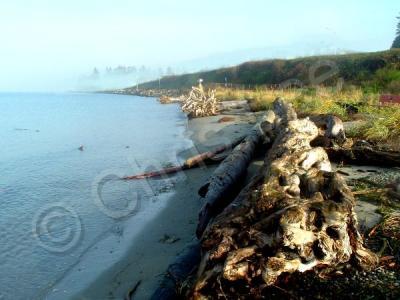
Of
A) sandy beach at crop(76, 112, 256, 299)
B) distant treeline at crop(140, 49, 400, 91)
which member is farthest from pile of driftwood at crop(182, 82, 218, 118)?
sandy beach at crop(76, 112, 256, 299)

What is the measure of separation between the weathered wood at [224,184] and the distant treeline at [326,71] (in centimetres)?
1575

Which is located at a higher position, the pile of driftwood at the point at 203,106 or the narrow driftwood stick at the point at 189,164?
the narrow driftwood stick at the point at 189,164

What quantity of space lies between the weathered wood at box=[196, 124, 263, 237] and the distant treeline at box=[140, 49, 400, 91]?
15745 mm

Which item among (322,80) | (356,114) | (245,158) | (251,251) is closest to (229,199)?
(245,158)

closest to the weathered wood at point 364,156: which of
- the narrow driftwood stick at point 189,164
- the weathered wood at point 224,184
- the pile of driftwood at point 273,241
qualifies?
the weathered wood at point 224,184

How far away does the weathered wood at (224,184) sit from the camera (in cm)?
540

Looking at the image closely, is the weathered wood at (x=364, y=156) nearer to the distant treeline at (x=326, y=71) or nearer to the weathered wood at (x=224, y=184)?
the weathered wood at (x=224, y=184)

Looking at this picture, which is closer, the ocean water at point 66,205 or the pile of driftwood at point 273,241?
the pile of driftwood at point 273,241

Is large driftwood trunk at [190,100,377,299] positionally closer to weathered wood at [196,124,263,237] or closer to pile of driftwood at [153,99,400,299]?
pile of driftwood at [153,99,400,299]

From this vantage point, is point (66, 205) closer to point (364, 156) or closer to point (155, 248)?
point (155, 248)

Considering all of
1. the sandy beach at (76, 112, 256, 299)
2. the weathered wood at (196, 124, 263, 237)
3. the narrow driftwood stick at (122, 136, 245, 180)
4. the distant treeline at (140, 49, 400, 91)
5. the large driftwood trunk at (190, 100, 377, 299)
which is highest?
the large driftwood trunk at (190, 100, 377, 299)

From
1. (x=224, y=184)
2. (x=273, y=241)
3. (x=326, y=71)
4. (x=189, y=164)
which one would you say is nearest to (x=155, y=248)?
(x=224, y=184)

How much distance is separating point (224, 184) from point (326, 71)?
122 feet

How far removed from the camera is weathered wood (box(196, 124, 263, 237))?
540cm
